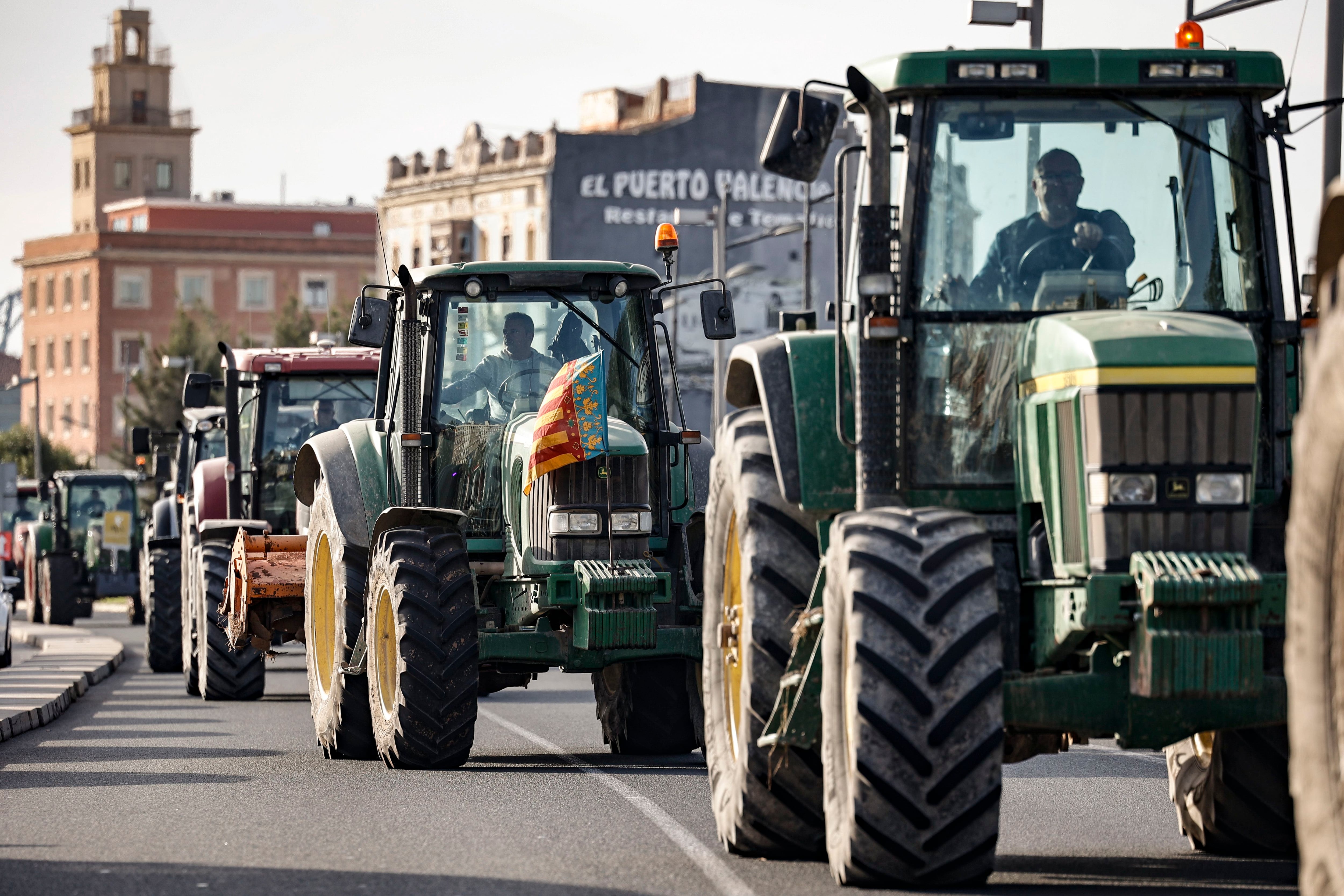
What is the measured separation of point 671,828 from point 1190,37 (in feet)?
13.1

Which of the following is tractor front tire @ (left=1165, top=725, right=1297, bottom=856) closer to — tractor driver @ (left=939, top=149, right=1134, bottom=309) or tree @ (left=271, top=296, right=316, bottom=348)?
tractor driver @ (left=939, top=149, right=1134, bottom=309)

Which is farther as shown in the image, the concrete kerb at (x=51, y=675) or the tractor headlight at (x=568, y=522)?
the concrete kerb at (x=51, y=675)

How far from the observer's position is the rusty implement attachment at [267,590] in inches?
715

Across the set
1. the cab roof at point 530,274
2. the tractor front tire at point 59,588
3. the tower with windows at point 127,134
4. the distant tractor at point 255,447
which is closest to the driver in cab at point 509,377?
the cab roof at point 530,274

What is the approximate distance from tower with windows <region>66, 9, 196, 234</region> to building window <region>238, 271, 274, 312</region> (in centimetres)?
1825

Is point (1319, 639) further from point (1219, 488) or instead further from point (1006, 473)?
point (1006, 473)

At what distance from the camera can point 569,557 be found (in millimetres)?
14133

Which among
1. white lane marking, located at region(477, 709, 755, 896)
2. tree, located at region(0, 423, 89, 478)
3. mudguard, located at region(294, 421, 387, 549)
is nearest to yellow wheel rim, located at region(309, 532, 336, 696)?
mudguard, located at region(294, 421, 387, 549)

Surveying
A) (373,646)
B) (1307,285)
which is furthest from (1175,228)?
(373,646)

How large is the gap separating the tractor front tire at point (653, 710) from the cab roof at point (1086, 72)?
6.47 metres

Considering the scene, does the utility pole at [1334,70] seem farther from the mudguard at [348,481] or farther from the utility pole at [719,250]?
the utility pole at [719,250]

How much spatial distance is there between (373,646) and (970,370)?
19.5ft

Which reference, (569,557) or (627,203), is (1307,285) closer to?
(569,557)

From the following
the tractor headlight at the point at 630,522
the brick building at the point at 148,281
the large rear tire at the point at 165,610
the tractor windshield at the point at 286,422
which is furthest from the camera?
the brick building at the point at 148,281
